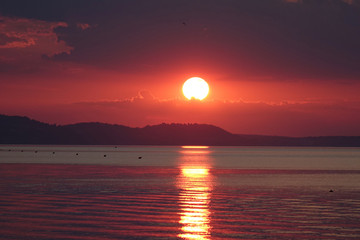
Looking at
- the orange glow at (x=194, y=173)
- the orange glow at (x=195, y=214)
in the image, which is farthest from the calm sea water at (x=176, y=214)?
the orange glow at (x=194, y=173)

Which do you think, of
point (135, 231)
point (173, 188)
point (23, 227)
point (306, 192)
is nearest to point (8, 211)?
point (23, 227)

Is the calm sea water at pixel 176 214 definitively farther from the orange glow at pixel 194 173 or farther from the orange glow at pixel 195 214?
the orange glow at pixel 194 173

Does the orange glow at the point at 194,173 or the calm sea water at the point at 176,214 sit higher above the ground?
the orange glow at the point at 194,173

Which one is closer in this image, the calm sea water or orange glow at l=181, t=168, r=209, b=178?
the calm sea water

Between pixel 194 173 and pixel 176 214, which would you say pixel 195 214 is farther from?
pixel 194 173

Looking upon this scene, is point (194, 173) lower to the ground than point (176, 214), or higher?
higher

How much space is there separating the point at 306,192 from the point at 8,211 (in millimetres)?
28664

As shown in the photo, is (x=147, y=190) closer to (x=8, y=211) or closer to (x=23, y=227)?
(x=8, y=211)

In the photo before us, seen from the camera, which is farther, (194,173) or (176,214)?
(194,173)

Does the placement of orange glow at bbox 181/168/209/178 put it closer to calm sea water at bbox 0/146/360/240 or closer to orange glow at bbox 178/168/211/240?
calm sea water at bbox 0/146/360/240

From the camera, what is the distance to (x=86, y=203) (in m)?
42.8

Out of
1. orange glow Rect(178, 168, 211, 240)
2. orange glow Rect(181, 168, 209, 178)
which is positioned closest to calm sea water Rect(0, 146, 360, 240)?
orange glow Rect(178, 168, 211, 240)

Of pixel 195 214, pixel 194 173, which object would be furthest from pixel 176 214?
pixel 194 173

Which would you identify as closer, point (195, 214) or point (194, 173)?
point (195, 214)
